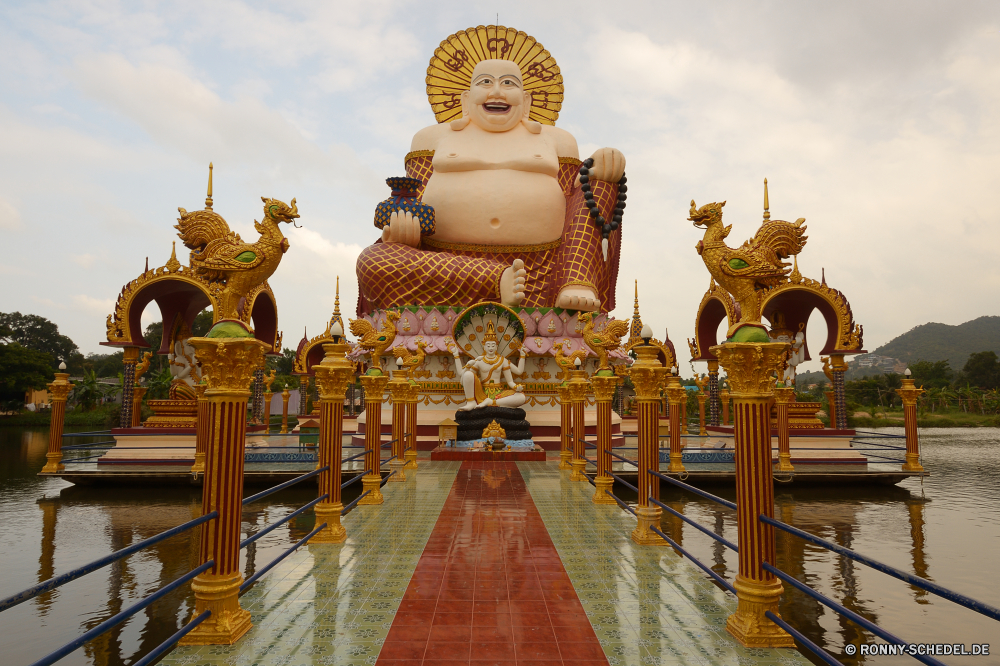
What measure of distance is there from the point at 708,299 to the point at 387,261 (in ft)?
28.9

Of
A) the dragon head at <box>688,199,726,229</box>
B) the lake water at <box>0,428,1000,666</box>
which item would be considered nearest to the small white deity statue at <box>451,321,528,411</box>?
the lake water at <box>0,428,1000,666</box>

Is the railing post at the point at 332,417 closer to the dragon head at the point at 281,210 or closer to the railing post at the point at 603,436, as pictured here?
the dragon head at the point at 281,210

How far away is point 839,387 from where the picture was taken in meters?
13.2

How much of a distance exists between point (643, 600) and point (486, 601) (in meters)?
1.05

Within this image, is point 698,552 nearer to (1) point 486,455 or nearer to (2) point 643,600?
A: (2) point 643,600

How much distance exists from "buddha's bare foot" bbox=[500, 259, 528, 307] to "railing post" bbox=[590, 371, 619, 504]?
7.33 m

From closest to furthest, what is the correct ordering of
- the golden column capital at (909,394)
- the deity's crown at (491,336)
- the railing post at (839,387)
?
the golden column capital at (909,394) → the railing post at (839,387) → the deity's crown at (491,336)

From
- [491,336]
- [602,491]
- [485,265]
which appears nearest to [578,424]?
[602,491]

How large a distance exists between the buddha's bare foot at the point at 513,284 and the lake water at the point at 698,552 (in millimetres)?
6406

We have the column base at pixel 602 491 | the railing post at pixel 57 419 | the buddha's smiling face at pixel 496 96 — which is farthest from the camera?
the buddha's smiling face at pixel 496 96

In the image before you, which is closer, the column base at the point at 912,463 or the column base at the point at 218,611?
the column base at the point at 218,611

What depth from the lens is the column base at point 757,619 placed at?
3307 millimetres

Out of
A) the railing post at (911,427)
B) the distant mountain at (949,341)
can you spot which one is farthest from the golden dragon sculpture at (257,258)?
the distant mountain at (949,341)

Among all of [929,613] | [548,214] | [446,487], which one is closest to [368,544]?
[446,487]
